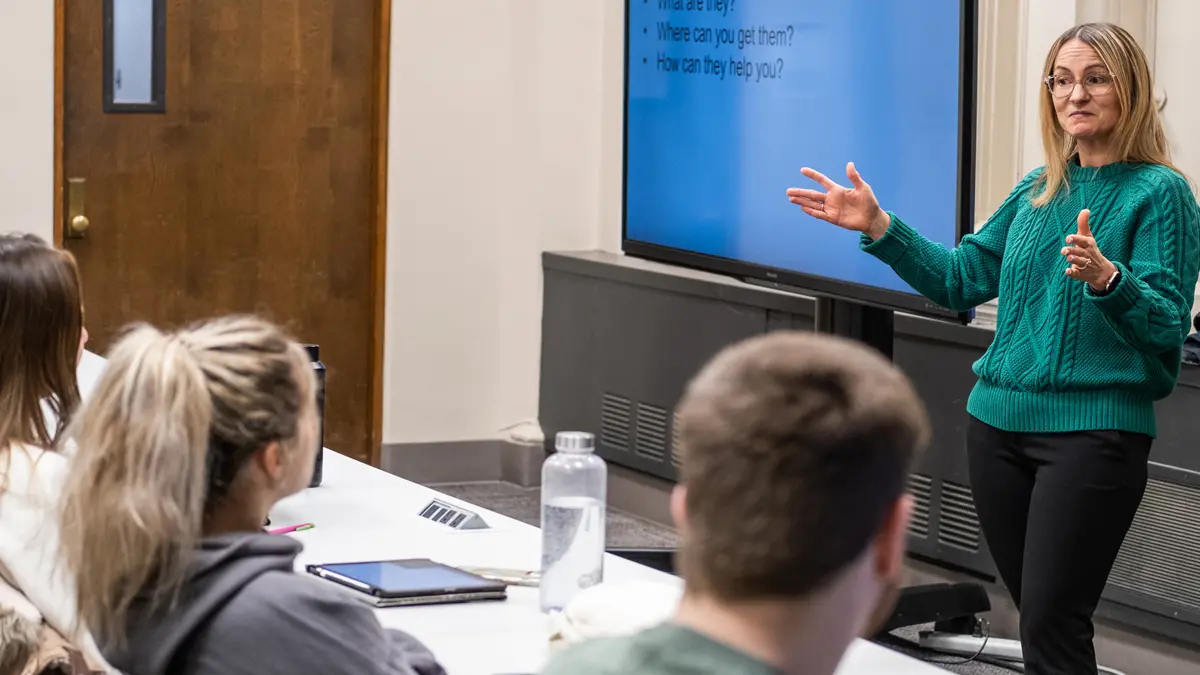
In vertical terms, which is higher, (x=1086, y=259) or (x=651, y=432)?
(x=1086, y=259)

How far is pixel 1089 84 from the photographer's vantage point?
9.05ft

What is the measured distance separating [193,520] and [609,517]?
400 cm

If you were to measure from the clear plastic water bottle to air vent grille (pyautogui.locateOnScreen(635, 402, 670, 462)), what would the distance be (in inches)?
122

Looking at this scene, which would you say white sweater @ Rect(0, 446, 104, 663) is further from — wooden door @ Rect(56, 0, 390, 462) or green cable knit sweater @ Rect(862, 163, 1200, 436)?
wooden door @ Rect(56, 0, 390, 462)

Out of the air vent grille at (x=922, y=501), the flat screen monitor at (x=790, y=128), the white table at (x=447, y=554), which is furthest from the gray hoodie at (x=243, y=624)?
the air vent grille at (x=922, y=501)

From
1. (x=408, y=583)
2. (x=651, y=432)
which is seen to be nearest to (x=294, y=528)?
(x=408, y=583)

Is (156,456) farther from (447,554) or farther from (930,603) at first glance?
(930,603)

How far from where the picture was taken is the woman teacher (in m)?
2.71

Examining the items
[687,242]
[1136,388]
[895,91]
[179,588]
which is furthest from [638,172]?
[179,588]

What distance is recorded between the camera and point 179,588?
153 cm

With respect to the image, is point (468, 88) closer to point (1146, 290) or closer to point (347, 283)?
point (347, 283)

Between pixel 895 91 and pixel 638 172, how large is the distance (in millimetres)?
1197

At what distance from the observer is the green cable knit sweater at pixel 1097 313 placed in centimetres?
269

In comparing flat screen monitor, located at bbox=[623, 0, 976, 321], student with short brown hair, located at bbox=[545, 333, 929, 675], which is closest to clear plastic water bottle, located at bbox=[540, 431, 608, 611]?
student with short brown hair, located at bbox=[545, 333, 929, 675]
